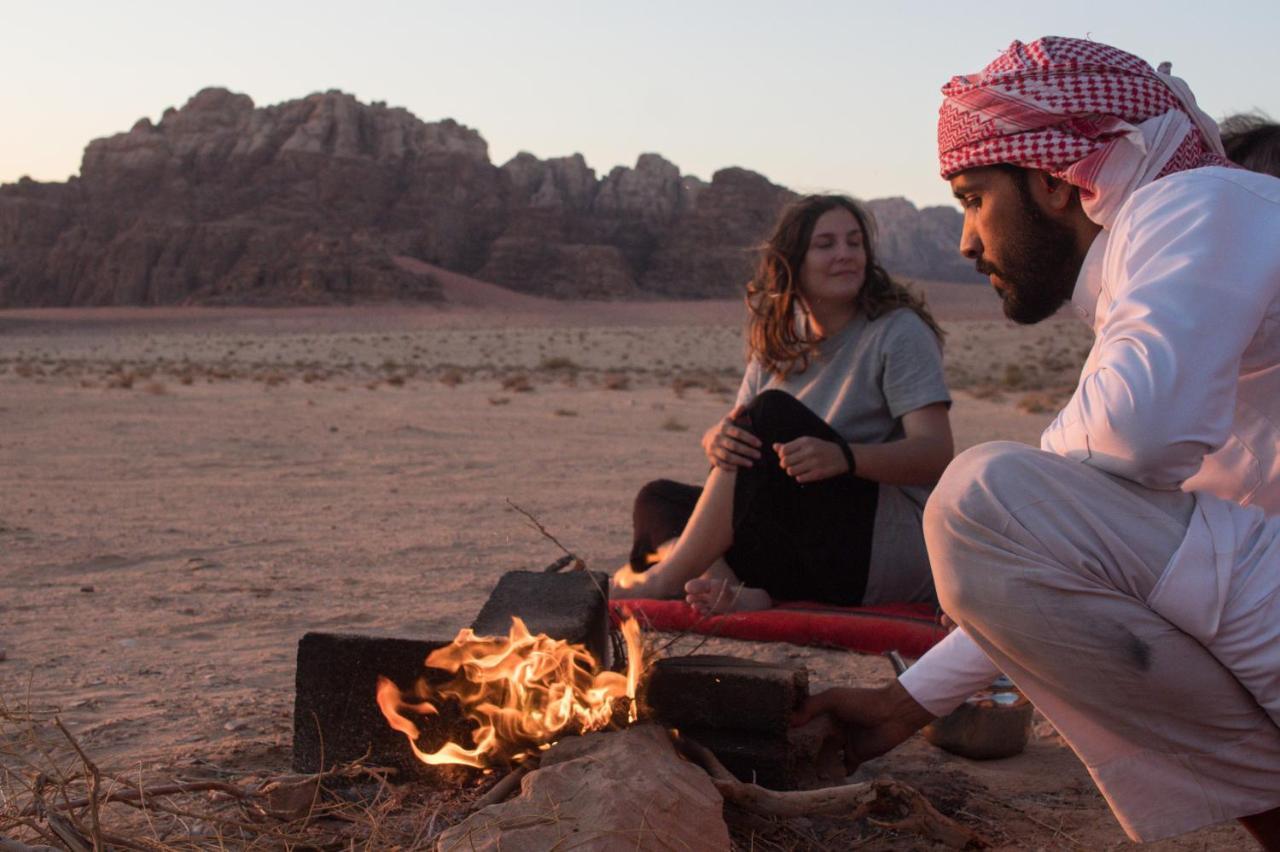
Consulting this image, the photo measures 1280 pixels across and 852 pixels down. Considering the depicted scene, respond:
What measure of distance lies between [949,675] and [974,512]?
56 cm

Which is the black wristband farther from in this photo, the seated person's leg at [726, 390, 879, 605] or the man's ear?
the man's ear

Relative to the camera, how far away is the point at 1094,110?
236 centimetres

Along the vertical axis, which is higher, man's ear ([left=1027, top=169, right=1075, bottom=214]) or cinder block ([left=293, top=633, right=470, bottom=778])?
man's ear ([left=1027, top=169, right=1075, bottom=214])

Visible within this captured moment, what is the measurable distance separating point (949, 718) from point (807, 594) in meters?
1.20

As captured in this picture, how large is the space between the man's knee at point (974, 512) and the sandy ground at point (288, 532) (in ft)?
2.43

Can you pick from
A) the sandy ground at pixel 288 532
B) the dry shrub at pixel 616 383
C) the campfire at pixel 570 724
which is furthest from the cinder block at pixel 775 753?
the dry shrub at pixel 616 383

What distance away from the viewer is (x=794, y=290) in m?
4.38

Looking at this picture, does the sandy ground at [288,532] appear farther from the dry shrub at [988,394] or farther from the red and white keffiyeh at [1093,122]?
the red and white keffiyeh at [1093,122]

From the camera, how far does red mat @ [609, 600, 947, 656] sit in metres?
3.93

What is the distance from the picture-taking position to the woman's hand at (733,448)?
3.96m

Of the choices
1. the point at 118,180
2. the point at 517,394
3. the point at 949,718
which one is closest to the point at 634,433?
the point at 517,394

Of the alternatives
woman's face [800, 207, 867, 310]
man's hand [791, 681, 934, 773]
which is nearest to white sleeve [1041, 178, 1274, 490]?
man's hand [791, 681, 934, 773]

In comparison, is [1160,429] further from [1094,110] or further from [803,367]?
[803,367]

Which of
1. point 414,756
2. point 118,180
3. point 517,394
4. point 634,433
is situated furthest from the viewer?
point 118,180
